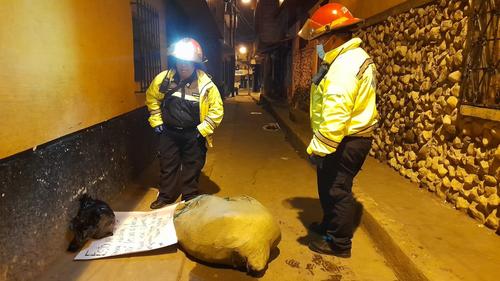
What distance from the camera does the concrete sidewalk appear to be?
9.52ft

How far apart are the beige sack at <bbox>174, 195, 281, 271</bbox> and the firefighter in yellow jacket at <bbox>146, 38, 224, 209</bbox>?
1.24 metres

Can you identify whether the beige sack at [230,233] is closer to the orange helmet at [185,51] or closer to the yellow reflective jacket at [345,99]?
the yellow reflective jacket at [345,99]

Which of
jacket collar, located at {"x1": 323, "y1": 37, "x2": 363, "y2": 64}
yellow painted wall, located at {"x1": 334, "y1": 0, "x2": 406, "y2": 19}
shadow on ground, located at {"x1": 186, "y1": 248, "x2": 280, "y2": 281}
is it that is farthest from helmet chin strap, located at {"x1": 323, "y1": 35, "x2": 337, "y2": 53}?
yellow painted wall, located at {"x1": 334, "y1": 0, "x2": 406, "y2": 19}

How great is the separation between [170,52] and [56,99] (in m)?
1.62

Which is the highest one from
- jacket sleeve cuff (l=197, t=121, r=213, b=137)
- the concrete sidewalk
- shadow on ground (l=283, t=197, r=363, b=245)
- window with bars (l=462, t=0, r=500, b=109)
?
window with bars (l=462, t=0, r=500, b=109)

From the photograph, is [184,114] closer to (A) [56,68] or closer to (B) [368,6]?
(A) [56,68]

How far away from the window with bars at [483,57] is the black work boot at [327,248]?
2.06 metres

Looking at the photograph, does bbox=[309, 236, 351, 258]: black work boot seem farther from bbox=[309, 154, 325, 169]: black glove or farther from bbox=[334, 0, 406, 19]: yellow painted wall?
bbox=[334, 0, 406, 19]: yellow painted wall

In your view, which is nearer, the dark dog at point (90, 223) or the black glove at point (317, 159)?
the black glove at point (317, 159)

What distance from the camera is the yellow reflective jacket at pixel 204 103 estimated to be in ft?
14.6

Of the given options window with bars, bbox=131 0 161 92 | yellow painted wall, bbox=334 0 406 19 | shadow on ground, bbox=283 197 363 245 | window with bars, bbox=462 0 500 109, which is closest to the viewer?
window with bars, bbox=462 0 500 109

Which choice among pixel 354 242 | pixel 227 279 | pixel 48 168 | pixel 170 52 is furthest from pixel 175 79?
pixel 354 242

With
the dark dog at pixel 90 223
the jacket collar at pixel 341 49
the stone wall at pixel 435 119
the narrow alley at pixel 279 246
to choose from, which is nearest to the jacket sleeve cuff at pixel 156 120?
the narrow alley at pixel 279 246

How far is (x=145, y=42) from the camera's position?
6434 millimetres
